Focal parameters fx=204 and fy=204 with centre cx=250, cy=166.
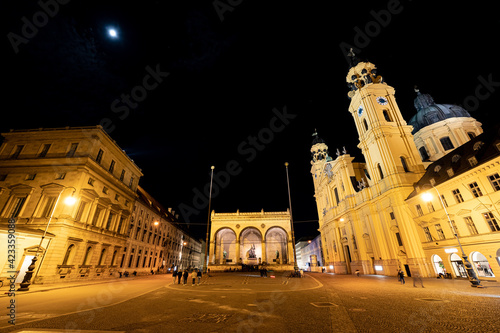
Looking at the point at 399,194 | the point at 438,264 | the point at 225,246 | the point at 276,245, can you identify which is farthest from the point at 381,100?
the point at 225,246

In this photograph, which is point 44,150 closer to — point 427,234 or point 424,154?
point 427,234

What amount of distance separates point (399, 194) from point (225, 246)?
51870 mm

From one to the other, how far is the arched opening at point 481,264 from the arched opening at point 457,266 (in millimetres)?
1207

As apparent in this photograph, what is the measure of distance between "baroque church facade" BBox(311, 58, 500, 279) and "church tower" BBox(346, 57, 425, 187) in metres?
0.13

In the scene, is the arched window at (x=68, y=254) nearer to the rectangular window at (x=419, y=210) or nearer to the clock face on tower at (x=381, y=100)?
the rectangular window at (x=419, y=210)

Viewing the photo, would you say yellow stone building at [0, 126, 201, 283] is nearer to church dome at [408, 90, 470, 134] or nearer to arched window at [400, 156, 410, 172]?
arched window at [400, 156, 410, 172]

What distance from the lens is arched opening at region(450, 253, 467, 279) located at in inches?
826

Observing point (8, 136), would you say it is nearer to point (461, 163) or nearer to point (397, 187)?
point (397, 187)

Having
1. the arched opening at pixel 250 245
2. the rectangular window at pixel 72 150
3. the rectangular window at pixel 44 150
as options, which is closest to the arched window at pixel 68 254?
the rectangular window at pixel 72 150

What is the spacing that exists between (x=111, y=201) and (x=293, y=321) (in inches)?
1170

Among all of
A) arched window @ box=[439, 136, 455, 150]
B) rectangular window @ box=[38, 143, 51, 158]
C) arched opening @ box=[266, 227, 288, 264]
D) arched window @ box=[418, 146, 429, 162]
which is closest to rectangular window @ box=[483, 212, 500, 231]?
arched window @ box=[439, 136, 455, 150]

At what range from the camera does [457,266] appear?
21.5m

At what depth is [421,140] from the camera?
147 feet

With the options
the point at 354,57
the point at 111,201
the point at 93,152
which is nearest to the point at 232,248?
the point at 111,201
